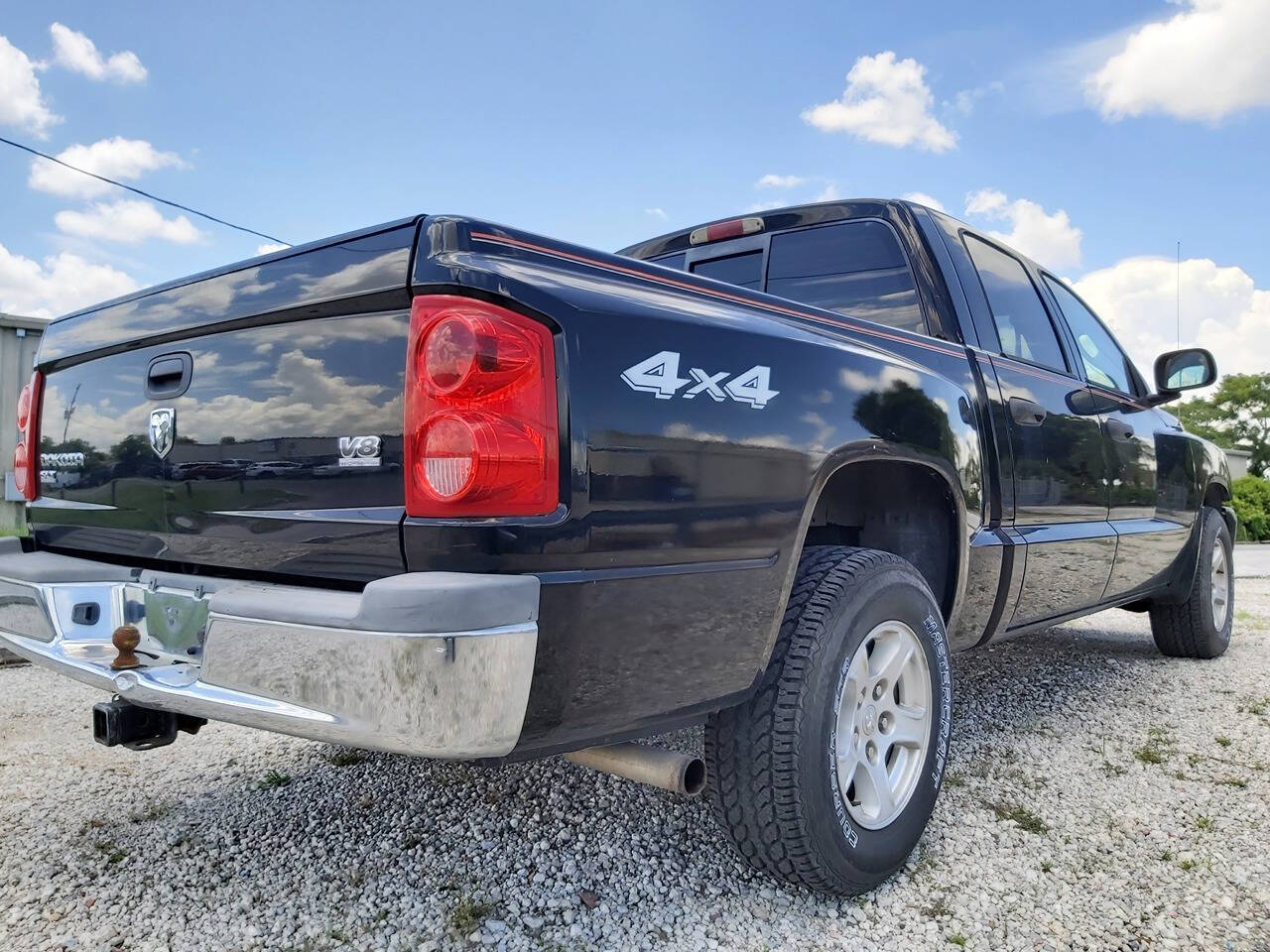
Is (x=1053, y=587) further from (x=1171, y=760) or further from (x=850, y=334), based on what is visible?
(x=850, y=334)

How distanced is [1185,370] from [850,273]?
2351mm

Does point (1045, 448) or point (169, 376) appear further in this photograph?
point (1045, 448)

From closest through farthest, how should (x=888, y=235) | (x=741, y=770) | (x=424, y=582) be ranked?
(x=424, y=582) → (x=741, y=770) → (x=888, y=235)

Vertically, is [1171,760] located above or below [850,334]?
below

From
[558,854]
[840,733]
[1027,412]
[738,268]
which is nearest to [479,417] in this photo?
[840,733]

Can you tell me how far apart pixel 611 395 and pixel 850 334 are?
1003 millimetres

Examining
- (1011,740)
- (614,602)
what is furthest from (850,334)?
(1011,740)

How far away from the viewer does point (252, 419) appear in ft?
6.15

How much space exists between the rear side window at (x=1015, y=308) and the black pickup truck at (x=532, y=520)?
43 cm

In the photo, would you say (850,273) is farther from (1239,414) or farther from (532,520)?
(1239,414)

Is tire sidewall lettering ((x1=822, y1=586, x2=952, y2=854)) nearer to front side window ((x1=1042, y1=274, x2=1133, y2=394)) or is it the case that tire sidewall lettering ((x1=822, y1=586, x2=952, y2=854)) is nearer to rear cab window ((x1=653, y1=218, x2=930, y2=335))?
rear cab window ((x1=653, y1=218, x2=930, y2=335))

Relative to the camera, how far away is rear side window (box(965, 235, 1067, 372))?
332 cm

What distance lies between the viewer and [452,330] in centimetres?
157

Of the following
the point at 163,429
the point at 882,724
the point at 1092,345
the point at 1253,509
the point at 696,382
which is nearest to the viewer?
the point at 696,382
